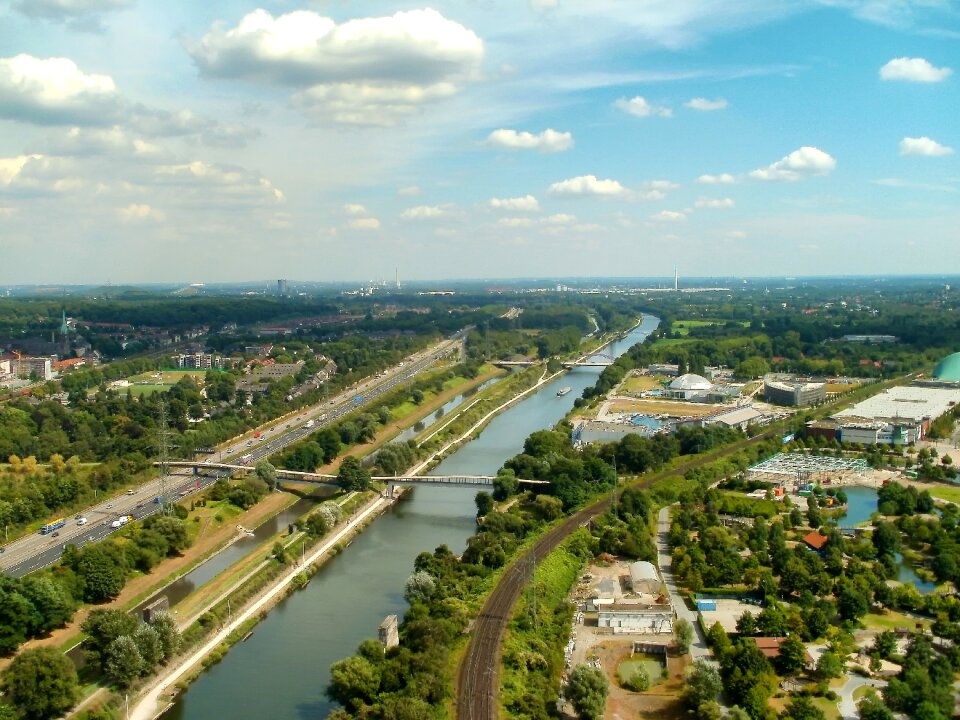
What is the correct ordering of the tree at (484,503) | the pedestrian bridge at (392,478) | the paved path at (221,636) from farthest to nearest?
the pedestrian bridge at (392,478) < the tree at (484,503) < the paved path at (221,636)

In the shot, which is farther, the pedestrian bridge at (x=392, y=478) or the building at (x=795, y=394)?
the building at (x=795, y=394)

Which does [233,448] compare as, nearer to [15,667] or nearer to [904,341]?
[15,667]

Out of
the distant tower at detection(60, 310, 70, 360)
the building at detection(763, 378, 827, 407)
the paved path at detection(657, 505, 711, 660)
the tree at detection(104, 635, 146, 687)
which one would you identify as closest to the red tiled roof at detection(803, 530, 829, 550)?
the paved path at detection(657, 505, 711, 660)

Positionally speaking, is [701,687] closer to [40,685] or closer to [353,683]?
[353,683]

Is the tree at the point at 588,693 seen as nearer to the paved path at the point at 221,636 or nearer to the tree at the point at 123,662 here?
the paved path at the point at 221,636

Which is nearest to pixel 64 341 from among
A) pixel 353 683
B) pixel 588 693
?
pixel 353 683

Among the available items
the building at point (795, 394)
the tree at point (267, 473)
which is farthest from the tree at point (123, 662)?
the building at point (795, 394)

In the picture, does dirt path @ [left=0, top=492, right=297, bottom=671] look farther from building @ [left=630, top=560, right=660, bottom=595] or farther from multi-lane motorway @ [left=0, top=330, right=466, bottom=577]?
building @ [left=630, top=560, right=660, bottom=595]

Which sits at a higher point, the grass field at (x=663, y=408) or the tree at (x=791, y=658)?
the grass field at (x=663, y=408)
